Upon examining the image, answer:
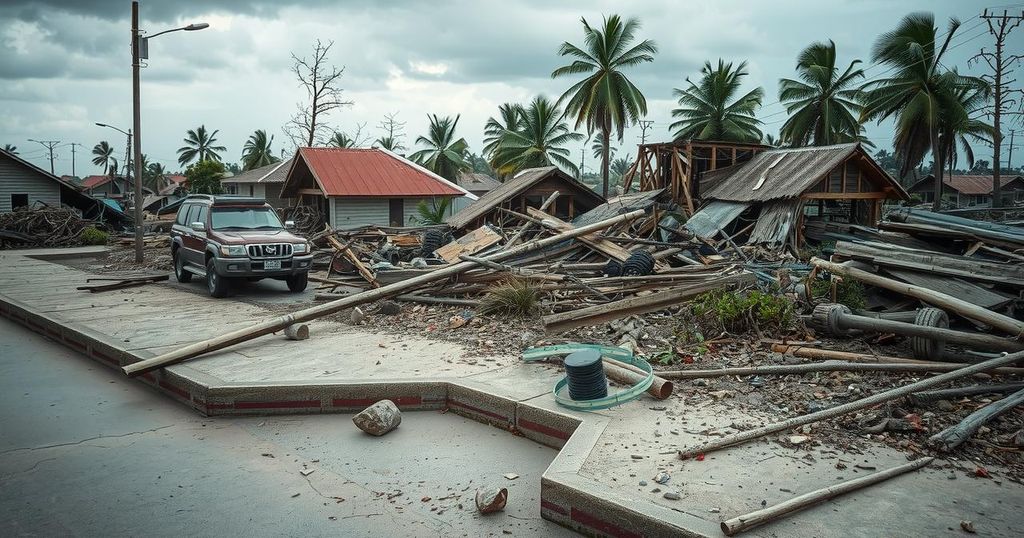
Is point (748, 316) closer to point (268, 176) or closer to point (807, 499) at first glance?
point (807, 499)

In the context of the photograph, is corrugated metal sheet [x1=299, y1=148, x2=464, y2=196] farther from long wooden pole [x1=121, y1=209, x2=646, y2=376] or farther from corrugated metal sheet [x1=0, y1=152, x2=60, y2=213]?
corrugated metal sheet [x1=0, y1=152, x2=60, y2=213]

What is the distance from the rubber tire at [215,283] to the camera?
13844 mm

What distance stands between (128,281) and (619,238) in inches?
437

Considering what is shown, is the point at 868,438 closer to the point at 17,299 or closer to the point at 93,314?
the point at 93,314

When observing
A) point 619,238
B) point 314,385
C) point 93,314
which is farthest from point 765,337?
point 93,314

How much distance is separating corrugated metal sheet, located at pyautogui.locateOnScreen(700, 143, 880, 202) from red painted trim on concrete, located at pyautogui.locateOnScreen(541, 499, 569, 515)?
56.3 ft

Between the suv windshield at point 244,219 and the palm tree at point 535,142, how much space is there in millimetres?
28076

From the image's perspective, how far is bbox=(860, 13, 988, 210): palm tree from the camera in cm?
3412

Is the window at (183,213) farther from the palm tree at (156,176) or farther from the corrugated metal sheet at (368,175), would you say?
the palm tree at (156,176)

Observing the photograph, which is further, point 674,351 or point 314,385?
point 674,351

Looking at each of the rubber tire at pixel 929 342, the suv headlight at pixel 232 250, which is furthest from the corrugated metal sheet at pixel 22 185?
the rubber tire at pixel 929 342

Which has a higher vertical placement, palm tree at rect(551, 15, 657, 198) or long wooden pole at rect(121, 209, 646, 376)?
palm tree at rect(551, 15, 657, 198)

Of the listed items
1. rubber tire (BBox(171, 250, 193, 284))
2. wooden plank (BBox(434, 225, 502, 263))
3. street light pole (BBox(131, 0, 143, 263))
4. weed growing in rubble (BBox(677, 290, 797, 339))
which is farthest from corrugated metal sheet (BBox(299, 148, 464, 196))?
weed growing in rubble (BBox(677, 290, 797, 339))

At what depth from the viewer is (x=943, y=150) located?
1448 inches
